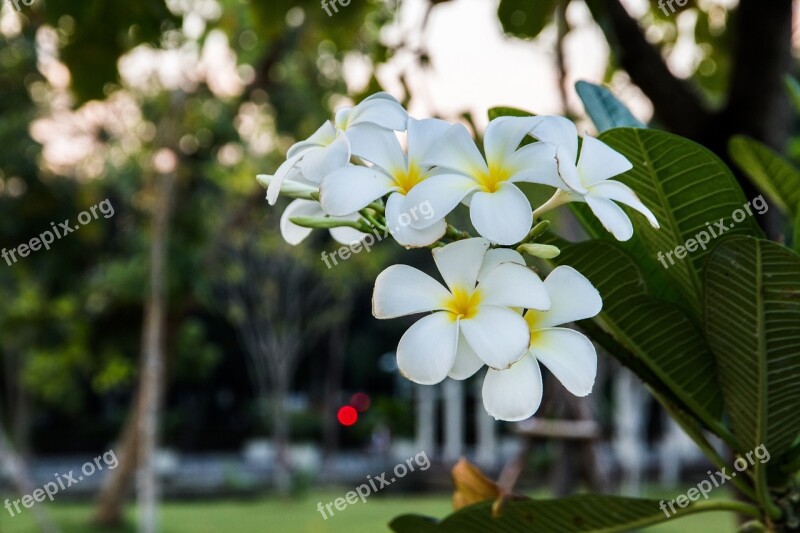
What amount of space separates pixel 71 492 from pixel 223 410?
485 centimetres

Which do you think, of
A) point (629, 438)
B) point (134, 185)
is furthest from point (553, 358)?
point (629, 438)

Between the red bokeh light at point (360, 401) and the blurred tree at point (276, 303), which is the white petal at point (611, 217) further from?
the red bokeh light at point (360, 401)

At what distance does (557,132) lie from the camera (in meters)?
0.30

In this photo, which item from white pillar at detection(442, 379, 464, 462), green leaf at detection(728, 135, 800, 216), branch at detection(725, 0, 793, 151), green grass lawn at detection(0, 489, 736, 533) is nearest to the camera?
green leaf at detection(728, 135, 800, 216)

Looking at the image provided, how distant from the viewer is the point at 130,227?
268 inches

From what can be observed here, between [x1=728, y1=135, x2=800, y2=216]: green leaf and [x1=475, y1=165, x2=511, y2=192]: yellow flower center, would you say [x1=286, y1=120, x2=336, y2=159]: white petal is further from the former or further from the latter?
[x1=728, y1=135, x2=800, y2=216]: green leaf

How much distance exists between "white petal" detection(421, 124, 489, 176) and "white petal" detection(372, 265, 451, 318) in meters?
0.04

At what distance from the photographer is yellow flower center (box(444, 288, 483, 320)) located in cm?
29

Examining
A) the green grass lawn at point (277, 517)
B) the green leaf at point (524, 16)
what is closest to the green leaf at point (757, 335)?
the green leaf at point (524, 16)

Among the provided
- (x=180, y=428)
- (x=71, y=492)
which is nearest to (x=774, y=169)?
(x=71, y=492)

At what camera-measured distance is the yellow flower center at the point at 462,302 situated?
286 mm

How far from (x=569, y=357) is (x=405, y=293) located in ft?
0.20

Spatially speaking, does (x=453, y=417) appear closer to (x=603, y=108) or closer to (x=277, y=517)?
(x=277, y=517)

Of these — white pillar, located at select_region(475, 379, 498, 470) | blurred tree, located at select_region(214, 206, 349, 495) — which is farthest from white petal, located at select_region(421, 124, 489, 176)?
white pillar, located at select_region(475, 379, 498, 470)
